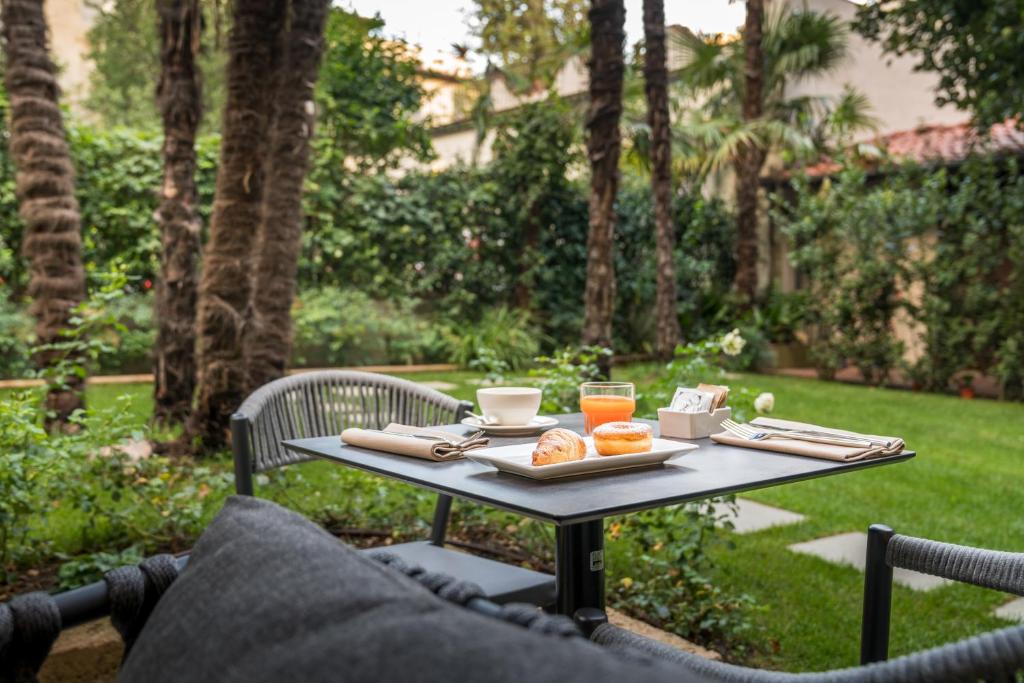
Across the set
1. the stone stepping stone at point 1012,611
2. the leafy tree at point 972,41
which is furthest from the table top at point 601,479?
the leafy tree at point 972,41

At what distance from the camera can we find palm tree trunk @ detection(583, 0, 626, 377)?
247 inches

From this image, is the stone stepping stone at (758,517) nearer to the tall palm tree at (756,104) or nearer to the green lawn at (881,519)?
the green lawn at (881,519)

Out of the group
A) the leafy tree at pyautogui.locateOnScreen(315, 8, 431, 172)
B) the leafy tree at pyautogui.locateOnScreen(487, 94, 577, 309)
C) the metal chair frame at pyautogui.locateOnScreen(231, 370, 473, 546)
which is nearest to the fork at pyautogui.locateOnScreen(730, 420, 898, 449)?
the metal chair frame at pyautogui.locateOnScreen(231, 370, 473, 546)

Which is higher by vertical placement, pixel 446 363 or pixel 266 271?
pixel 266 271

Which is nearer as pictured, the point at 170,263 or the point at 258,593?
the point at 258,593

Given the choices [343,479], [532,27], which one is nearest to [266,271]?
[343,479]

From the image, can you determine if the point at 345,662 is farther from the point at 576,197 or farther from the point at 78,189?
the point at 576,197

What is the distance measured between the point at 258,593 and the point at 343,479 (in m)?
2.86

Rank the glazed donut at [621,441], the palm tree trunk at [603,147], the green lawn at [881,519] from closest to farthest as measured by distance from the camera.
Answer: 1. the glazed donut at [621,441]
2. the green lawn at [881,519]
3. the palm tree trunk at [603,147]

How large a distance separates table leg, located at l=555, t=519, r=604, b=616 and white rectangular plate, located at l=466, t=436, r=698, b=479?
154 millimetres

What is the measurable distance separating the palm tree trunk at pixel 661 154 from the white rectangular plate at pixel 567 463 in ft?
25.7

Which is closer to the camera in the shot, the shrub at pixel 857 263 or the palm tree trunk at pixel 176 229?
the palm tree trunk at pixel 176 229

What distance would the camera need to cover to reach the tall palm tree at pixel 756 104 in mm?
10867

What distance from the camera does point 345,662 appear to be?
1.60ft
